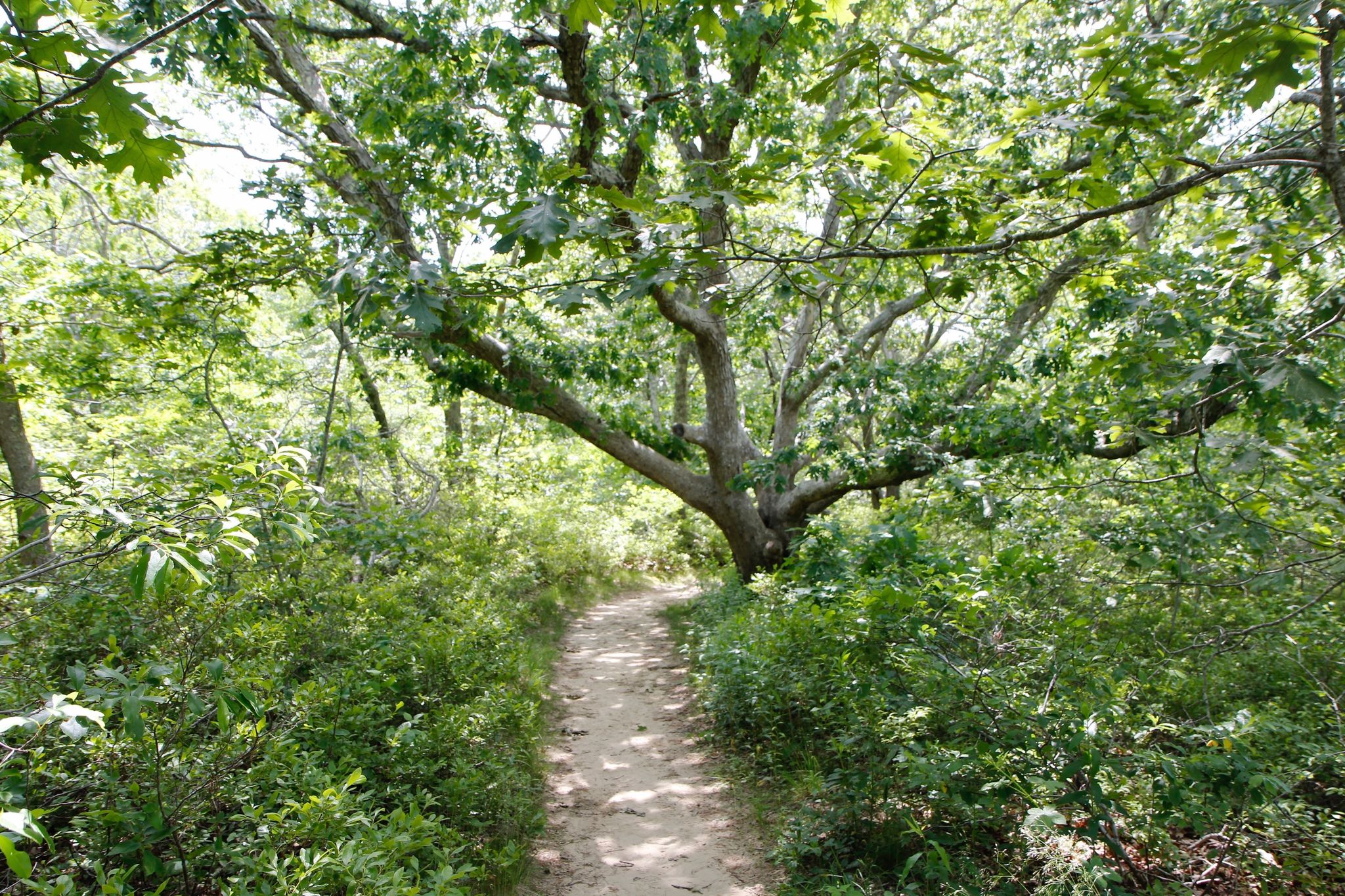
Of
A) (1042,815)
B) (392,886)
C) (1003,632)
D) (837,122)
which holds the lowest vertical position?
(392,886)

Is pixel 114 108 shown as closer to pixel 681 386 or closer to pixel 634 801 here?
pixel 634 801

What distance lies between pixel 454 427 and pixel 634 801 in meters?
10.1

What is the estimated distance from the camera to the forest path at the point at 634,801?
405 cm

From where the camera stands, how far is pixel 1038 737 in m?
3.07

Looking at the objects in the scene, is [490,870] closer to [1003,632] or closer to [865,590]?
[865,590]

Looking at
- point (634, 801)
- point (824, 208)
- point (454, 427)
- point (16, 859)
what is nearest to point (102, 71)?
point (16, 859)

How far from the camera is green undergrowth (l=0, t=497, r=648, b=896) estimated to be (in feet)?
8.34

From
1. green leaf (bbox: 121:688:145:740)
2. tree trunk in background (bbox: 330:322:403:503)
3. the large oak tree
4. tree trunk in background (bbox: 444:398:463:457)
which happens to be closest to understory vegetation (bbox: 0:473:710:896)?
green leaf (bbox: 121:688:145:740)

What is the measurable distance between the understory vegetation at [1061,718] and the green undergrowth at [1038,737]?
0.01 metres

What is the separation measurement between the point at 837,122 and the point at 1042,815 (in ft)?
8.60

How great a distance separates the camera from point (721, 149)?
859cm

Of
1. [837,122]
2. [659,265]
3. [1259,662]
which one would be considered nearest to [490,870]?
[659,265]

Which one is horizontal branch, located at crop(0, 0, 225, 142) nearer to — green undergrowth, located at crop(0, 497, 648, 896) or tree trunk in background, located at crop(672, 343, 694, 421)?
green undergrowth, located at crop(0, 497, 648, 896)

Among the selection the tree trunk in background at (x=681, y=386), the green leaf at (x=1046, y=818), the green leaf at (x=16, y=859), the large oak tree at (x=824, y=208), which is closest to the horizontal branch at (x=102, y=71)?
the large oak tree at (x=824, y=208)
